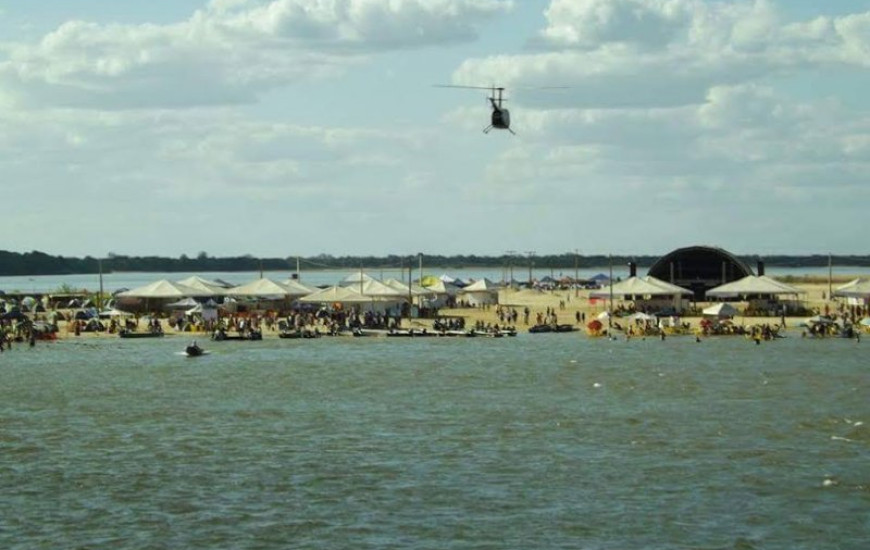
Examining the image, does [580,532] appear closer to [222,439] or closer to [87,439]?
[222,439]

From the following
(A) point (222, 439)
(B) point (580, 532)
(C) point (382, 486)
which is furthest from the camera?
(A) point (222, 439)

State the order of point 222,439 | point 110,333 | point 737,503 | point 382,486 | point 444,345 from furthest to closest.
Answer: point 110,333 → point 444,345 → point 222,439 → point 382,486 → point 737,503

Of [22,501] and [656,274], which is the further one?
[656,274]

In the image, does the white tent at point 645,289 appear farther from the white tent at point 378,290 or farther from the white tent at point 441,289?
the white tent at point 441,289

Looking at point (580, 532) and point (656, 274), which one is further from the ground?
point (656, 274)

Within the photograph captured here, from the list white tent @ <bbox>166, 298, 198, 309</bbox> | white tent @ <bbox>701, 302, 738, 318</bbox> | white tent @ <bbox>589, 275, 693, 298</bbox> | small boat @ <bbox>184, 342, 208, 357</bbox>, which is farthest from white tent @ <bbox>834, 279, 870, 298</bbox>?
white tent @ <bbox>166, 298, 198, 309</bbox>

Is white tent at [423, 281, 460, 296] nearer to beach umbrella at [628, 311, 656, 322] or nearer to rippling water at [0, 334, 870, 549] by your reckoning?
beach umbrella at [628, 311, 656, 322]

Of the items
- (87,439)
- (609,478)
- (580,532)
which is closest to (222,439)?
(87,439)
